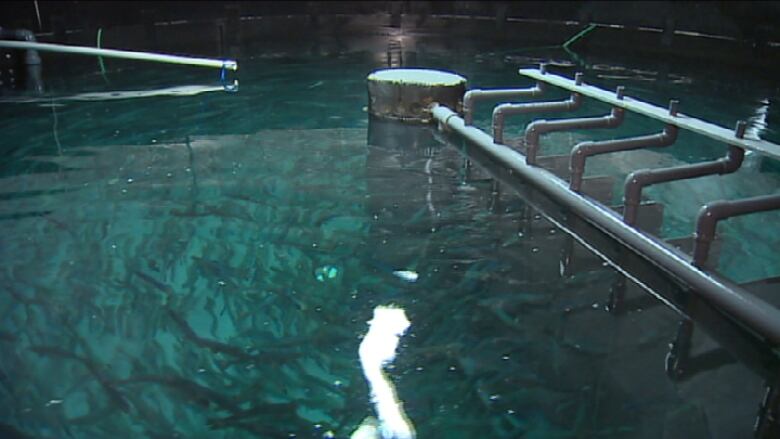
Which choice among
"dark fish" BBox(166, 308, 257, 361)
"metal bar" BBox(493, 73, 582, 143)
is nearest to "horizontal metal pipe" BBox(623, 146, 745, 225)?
"metal bar" BBox(493, 73, 582, 143)

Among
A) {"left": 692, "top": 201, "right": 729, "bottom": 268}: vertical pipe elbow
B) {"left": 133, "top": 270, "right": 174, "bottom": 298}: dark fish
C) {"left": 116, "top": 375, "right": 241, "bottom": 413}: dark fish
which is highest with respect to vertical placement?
{"left": 692, "top": 201, "right": 729, "bottom": 268}: vertical pipe elbow

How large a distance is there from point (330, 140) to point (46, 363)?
374 centimetres

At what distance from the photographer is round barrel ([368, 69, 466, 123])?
20.8 ft

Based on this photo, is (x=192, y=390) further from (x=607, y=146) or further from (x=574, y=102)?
(x=574, y=102)

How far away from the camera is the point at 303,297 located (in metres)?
2.96

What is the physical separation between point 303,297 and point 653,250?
6.50ft

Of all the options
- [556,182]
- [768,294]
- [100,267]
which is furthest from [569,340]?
[100,267]

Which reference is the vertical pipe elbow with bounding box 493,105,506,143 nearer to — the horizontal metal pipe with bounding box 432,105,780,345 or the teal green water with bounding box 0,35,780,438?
the horizontal metal pipe with bounding box 432,105,780,345

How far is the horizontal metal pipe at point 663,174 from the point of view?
11.0ft

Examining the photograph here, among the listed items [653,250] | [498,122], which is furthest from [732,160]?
[498,122]

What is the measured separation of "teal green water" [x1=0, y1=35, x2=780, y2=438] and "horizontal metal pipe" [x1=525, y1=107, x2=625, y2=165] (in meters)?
0.45

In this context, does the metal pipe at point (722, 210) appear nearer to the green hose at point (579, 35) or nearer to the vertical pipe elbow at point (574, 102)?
the vertical pipe elbow at point (574, 102)

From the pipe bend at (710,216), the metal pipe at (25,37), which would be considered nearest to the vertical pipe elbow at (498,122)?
the pipe bend at (710,216)

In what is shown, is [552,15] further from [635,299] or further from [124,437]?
[124,437]
